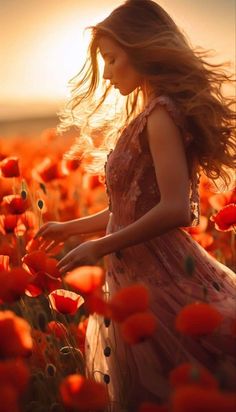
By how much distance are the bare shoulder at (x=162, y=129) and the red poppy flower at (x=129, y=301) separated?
57 centimetres

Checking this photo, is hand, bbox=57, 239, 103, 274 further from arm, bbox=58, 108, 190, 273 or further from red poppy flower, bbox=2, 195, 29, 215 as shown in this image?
red poppy flower, bbox=2, 195, 29, 215

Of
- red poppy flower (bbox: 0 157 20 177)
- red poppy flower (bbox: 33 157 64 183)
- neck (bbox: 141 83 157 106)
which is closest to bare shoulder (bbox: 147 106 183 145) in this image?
neck (bbox: 141 83 157 106)

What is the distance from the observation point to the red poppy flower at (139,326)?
117cm

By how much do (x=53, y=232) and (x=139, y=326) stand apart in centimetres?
83

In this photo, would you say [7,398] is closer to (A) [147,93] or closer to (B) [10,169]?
(A) [147,93]

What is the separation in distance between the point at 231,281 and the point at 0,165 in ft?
3.67

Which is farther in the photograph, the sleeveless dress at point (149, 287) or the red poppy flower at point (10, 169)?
the red poppy flower at point (10, 169)

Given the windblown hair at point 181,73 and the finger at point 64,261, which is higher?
the windblown hair at point 181,73

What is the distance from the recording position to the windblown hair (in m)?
1.79

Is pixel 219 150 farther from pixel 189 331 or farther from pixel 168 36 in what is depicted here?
pixel 189 331

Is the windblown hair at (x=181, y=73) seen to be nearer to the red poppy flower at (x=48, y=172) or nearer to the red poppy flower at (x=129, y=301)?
the red poppy flower at (x=129, y=301)

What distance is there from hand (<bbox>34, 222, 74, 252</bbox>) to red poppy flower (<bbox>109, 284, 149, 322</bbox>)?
0.77m

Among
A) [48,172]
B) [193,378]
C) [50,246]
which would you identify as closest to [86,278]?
[193,378]

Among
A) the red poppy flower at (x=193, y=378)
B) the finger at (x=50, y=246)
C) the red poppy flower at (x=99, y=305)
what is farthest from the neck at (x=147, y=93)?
the red poppy flower at (x=193, y=378)
